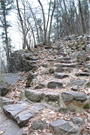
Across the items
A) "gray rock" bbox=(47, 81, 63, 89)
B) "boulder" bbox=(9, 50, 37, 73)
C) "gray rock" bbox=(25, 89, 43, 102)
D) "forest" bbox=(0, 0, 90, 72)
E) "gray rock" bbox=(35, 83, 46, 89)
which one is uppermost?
"forest" bbox=(0, 0, 90, 72)

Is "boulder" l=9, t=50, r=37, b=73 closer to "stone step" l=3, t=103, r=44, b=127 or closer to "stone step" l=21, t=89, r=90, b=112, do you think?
"stone step" l=21, t=89, r=90, b=112

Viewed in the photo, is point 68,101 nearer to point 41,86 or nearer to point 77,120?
point 77,120

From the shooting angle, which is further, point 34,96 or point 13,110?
point 34,96

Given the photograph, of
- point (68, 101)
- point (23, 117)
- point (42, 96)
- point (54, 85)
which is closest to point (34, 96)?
point (42, 96)

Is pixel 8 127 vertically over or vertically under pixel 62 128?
under

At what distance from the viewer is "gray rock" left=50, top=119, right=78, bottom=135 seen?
2.26m

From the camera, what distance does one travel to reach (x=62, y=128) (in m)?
2.29

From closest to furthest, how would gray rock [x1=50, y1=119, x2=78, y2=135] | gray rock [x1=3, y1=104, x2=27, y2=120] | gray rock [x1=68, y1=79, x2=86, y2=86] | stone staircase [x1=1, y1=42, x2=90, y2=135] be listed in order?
gray rock [x1=50, y1=119, x2=78, y2=135] → stone staircase [x1=1, y1=42, x2=90, y2=135] → gray rock [x1=3, y1=104, x2=27, y2=120] → gray rock [x1=68, y1=79, x2=86, y2=86]

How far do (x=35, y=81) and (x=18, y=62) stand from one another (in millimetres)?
4167

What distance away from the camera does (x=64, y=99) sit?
124 inches

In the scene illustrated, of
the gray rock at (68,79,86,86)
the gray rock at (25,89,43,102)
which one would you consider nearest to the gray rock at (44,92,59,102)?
the gray rock at (25,89,43,102)

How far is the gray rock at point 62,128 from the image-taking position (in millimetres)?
2262

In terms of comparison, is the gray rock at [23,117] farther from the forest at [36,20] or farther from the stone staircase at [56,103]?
the forest at [36,20]

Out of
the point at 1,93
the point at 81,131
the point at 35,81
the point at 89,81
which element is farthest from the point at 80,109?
the point at 1,93
